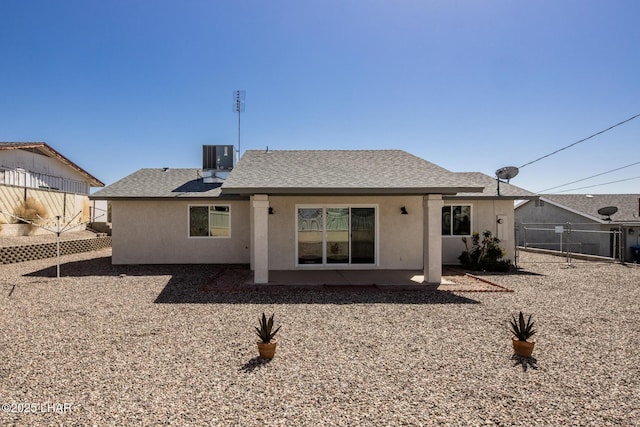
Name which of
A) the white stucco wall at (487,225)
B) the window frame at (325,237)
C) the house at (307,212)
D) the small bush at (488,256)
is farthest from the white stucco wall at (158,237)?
the small bush at (488,256)

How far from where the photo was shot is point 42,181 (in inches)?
1019

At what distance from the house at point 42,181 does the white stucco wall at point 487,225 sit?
20.0 metres

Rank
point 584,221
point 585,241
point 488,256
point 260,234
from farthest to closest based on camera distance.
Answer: point 584,221, point 585,241, point 488,256, point 260,234

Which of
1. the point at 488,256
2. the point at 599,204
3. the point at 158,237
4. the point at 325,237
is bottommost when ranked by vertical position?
the point at 488,256

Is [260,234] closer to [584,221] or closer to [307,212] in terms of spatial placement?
[307,212]

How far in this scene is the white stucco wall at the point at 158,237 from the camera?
13.2 metres

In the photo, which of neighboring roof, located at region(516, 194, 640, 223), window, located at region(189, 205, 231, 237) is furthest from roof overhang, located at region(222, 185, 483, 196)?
neighboring roof, located at region(516, 194, 640, 223)

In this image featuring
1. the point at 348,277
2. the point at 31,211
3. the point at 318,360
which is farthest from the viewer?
the point at 31,211

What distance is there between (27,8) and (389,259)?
13573 mm

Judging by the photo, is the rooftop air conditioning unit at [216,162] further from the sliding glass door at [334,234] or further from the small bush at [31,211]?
the small bush at [31,211]

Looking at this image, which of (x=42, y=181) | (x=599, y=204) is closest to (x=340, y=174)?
(x=599, y=204)

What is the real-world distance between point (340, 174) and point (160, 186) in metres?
8.42

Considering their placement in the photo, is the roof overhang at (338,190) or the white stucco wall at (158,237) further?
the white stucco wall at (158,237)

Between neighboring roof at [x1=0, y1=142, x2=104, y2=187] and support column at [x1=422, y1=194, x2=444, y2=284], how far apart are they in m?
29.5
